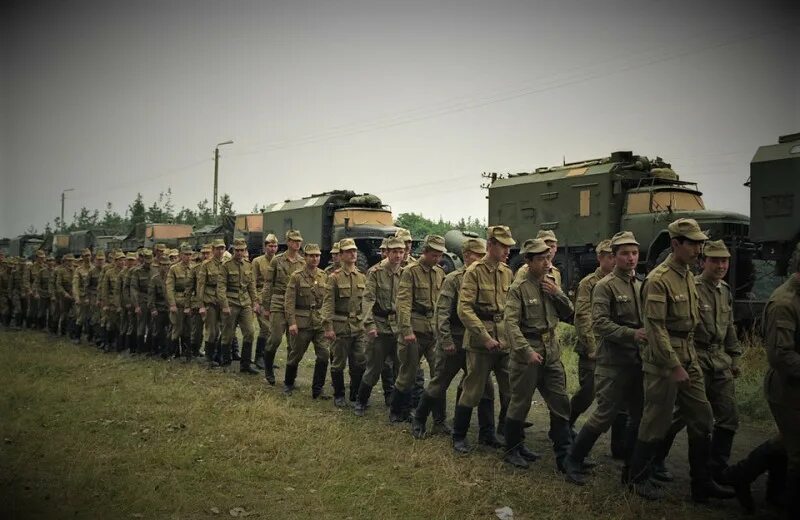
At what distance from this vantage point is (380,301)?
8.34 m

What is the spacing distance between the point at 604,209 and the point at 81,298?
12429mm

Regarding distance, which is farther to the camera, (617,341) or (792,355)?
(617,341)

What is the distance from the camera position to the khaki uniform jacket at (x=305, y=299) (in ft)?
30.4

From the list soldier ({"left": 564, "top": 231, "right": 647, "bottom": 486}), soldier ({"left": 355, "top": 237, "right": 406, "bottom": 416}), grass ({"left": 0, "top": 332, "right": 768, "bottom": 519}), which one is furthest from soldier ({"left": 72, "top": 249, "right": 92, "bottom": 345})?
soldier ({"left": 564, "top": 231, "right": 647, "bottom": 486})

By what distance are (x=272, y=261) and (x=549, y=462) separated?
6067 millimetres

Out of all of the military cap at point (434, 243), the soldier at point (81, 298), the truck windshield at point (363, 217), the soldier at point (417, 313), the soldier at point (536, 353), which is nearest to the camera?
the soldier at point (536, 353)

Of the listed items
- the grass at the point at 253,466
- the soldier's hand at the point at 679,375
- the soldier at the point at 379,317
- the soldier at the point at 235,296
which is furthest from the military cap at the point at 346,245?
the soldier's hand at the point at 679,375

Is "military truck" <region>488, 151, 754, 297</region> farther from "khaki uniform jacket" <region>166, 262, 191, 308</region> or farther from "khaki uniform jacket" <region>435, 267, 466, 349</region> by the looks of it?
"khaki uniform jacket" <region>166, 262, 191, 308</region>

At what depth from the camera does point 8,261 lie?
66.4 ft

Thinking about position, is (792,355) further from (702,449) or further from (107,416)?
(107,416)

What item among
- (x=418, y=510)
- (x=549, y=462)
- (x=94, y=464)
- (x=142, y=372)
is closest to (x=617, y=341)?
(x=549, y=462)

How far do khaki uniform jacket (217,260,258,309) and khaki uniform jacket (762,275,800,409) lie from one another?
8.60m

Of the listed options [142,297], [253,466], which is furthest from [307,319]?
[142,297]

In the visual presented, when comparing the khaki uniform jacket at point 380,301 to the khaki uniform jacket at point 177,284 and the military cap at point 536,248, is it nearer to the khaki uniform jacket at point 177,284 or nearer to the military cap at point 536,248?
the military cap at point 536,248
